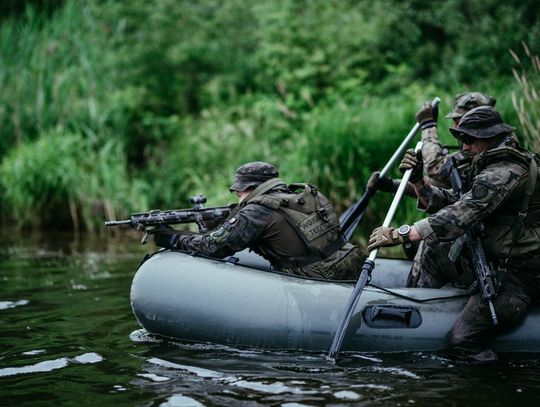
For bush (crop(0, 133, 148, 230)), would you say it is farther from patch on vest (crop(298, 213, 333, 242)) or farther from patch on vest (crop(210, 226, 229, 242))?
patch on vest (crop(298, 213, 333, 242))

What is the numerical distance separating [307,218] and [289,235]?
17 cm

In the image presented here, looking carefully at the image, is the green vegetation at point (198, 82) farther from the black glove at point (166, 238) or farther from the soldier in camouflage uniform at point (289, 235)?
the soldier in camouflage uniform at point (289, 235)

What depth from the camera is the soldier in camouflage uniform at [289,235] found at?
503 cm

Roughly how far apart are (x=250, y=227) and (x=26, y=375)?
1.67 meters

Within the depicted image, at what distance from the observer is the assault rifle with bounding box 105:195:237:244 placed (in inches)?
209

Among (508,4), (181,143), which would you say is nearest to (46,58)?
(181,143)

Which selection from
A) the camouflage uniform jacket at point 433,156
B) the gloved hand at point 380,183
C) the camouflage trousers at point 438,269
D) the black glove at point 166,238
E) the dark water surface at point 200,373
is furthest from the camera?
the gloved hand at point 380,183

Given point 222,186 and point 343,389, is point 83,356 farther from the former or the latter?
point 222,186

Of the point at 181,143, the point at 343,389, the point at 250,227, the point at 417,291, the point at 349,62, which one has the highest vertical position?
the point at 349,62

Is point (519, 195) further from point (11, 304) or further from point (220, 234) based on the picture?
point (11, 304)

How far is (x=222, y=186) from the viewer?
977 cm

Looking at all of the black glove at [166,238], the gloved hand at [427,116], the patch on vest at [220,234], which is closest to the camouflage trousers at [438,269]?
the gloved hand at [427,116]

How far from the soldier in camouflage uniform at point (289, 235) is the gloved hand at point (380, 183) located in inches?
24.8

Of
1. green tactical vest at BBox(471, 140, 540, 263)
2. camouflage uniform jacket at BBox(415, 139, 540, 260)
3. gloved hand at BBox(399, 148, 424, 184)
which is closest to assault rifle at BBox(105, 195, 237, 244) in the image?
gloved hand at BBox(399, 148, 424, 184)
